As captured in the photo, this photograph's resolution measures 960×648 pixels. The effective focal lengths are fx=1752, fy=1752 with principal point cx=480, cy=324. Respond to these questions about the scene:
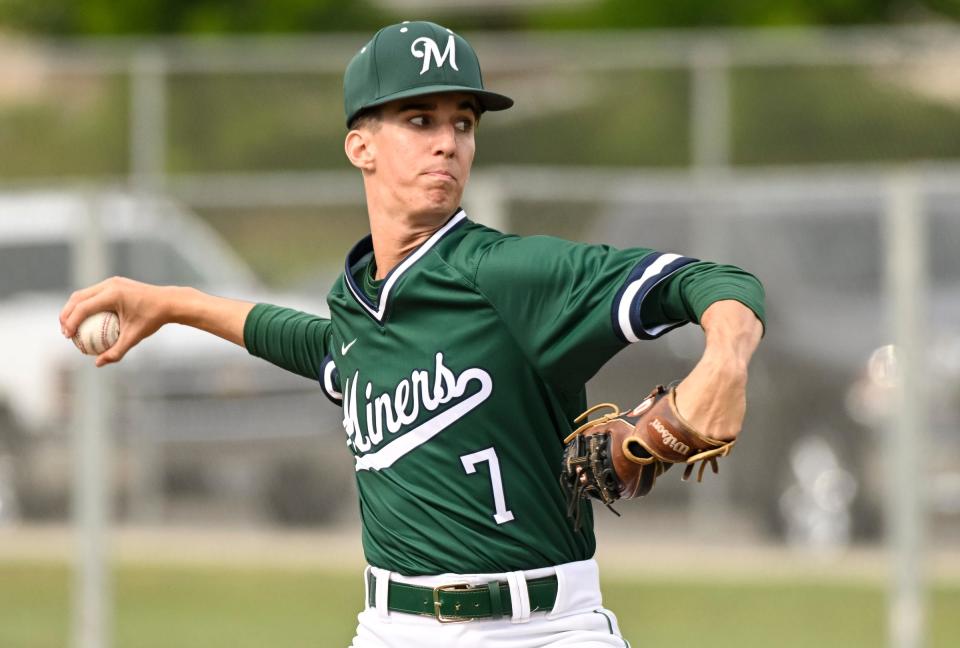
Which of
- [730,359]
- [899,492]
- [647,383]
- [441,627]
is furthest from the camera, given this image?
[647,383]

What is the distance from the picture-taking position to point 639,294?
3.12m

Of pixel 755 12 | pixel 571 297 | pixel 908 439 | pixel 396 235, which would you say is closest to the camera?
pixel 571 297

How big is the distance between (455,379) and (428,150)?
49 centimetres

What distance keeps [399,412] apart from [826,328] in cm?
567

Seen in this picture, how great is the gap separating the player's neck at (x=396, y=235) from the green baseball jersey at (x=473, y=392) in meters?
0.06

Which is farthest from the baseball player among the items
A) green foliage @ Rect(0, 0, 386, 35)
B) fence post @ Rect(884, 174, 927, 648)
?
green foliage @ Rect(0, 0, 386, 35)

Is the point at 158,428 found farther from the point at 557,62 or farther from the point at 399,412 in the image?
the point at 399,412

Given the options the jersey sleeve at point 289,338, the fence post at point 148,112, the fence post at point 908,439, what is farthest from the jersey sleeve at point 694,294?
the fence post at point 148,112

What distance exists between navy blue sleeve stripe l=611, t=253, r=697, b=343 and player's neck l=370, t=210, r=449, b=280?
0.62 metres

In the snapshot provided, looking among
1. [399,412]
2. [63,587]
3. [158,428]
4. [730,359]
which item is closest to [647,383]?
[158,428]

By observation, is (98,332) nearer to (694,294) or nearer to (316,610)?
(694,294)

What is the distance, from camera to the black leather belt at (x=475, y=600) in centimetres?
347

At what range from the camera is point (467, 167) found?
12.0ft

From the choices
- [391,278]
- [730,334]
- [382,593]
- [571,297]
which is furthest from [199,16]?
[730,334]
